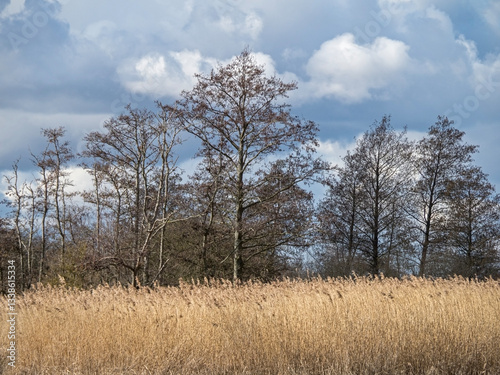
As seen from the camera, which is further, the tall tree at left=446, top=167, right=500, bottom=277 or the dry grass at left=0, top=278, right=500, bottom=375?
the tall tree at left=446, top=167, right=500, bottom=277

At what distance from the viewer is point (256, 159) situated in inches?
829

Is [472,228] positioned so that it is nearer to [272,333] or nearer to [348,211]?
[348,211]

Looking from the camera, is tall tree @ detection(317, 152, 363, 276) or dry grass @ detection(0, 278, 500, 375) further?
tall tree @ detection(317, 152, 363, 276)

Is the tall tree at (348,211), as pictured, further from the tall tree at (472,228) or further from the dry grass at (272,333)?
the dry grass at (272,333)

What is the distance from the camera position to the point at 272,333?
851 centimetres

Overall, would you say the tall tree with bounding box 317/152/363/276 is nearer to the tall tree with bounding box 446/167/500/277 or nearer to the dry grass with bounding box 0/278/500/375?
the tall tree with bounding box 446/167/500/277

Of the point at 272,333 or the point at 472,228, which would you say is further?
the point at 472,228

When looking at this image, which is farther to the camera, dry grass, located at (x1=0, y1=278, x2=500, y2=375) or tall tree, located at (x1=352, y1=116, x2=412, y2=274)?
tall tree, located at (x1=352, y1=116, x2=412, y2=274)

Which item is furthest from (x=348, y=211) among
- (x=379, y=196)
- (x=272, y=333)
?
(x=272, y=333)

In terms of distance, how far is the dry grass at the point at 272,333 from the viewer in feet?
26.8

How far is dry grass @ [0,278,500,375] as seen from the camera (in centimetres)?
817

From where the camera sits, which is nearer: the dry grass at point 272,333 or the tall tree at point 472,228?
the dry grass at point 272,333

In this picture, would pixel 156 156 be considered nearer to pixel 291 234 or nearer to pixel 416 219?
pixel 291 234

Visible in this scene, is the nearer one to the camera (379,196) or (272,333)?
(272,333)
